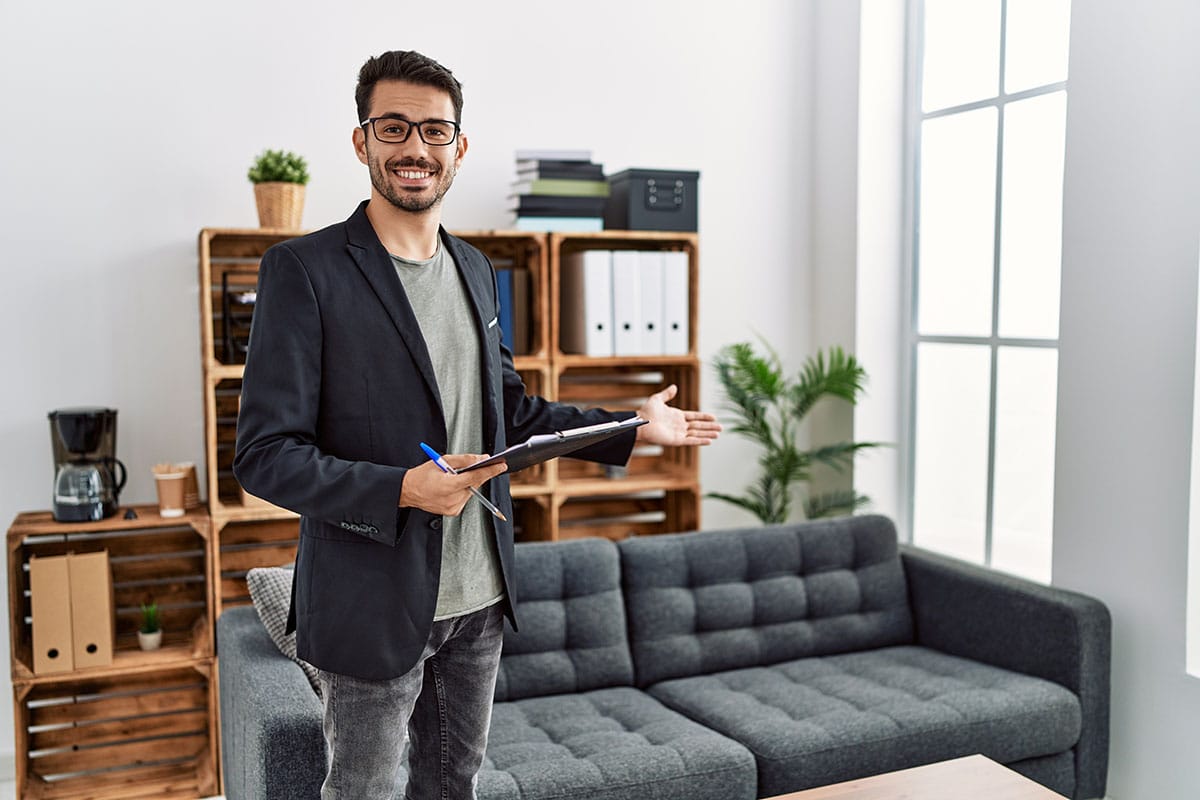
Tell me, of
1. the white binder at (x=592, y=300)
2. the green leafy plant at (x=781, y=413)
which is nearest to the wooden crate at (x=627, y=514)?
the green leafy plant at (x=781, y=413)

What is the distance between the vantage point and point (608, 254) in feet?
11.5

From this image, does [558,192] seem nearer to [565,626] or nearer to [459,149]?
[565,626]

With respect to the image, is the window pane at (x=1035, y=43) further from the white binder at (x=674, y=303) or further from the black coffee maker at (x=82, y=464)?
the black coffee maker at (x=82, y=464)

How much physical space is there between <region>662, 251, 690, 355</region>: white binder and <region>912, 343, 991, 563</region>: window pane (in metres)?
0.94

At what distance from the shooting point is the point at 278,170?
3.16m

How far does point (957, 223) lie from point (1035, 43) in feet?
2.05

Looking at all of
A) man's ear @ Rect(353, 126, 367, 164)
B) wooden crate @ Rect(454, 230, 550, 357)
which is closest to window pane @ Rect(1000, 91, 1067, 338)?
wooden crate @ Rect(454, 230, 550, 357)

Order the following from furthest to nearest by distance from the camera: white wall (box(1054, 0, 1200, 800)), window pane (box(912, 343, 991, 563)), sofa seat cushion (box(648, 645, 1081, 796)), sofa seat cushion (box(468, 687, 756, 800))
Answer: window pane (box(912, 343, 991, 563)), white wall (box(1054, 0, 1200, 800)), sofa seat cushion (box(648, 645, 1081, 796)), sofa seat cushion (box(468, 687, 756, 800))

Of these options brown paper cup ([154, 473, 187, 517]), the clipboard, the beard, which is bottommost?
brown paper cup ([154, 473, 187, 517])

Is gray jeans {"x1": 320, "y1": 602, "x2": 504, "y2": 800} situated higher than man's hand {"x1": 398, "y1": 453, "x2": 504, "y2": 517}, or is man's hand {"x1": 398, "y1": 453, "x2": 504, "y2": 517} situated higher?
man's hand {"x1": 398, "y1": 453, "x2": 504, "y2": 517}

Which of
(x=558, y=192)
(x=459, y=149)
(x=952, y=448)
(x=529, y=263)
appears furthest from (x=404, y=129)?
(x=952, y=448)

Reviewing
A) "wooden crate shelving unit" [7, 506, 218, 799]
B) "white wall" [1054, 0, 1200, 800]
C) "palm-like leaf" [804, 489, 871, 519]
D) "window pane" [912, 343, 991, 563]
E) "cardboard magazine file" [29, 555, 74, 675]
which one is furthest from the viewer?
"palm-like leaf" [804, 489, 871, 519]

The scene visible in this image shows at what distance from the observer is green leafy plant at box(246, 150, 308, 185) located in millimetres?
3158

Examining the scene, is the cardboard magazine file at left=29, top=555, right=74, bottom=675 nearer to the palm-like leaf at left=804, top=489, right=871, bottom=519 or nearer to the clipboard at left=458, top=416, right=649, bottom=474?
the clipboard at left=458, top=416, right=649, bottom=474
